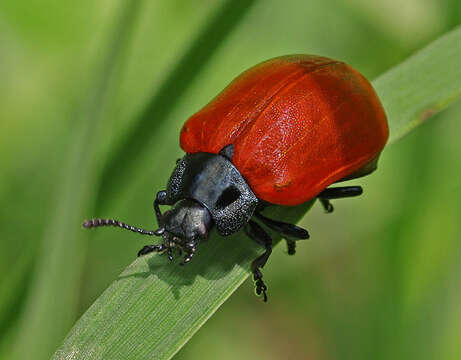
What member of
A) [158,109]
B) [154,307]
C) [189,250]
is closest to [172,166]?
[158,109]

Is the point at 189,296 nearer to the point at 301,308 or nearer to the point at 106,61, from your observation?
the point at 106,61

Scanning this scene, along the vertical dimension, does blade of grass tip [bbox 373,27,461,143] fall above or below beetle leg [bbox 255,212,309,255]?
above

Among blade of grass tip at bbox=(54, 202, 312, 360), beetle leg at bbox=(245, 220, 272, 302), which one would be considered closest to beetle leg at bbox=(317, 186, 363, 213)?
beetle leg at bbox=(245, 220, 272, 302)

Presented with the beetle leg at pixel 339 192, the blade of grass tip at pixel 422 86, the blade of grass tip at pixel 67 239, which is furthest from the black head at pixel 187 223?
the blade of grass tip at pixel 422 86

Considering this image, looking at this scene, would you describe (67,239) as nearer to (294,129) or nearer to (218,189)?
(218,189)

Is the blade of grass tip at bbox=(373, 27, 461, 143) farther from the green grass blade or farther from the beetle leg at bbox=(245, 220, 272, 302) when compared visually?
the beetle leg at bbox=(245, 220, 272, 302)

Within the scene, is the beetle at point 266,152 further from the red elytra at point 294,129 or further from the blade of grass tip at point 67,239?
the blade of grass tip at point 67,239
